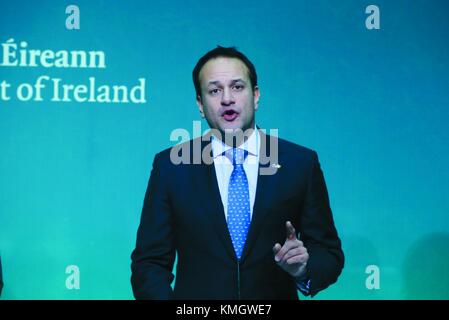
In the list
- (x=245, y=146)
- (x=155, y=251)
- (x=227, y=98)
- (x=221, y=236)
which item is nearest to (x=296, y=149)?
(x=245, y=146)

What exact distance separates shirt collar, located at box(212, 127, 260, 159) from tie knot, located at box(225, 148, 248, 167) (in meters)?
0.01

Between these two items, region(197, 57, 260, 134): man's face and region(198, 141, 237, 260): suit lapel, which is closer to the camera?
region(198, 141, 237, 260): suit lapel

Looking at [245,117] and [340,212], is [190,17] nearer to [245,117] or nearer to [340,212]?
[245,117]

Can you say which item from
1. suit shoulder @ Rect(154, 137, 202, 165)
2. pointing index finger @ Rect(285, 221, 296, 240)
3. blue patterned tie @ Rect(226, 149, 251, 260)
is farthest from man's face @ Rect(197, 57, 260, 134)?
pointing index finger @ Rect(285, 221, 296, 240)

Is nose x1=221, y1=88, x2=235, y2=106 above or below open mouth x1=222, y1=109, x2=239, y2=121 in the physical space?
above

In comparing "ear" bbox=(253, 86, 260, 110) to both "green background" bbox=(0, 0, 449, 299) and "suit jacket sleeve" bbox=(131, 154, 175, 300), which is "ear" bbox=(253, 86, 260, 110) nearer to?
"green background" bbox=(0, 0, 449, 299)

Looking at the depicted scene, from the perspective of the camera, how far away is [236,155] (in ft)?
8.12

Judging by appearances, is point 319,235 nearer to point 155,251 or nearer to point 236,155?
point 236,155

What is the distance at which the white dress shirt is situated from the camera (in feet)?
7.99

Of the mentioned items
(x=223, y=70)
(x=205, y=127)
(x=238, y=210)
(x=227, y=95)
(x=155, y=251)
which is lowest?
(x=155, y=251)

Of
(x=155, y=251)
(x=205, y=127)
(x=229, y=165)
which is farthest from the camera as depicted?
(x=205, y=127)

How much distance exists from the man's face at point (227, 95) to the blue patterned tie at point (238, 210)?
22cm

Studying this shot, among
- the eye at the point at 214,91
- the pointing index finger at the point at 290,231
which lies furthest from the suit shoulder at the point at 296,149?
the pointing index finger at the point at 290,231

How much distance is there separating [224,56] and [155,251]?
2.77 feet
